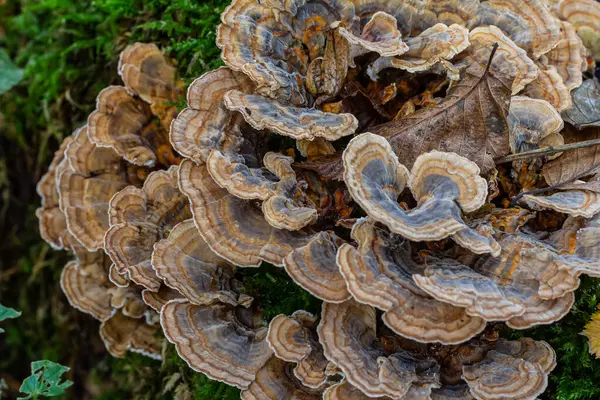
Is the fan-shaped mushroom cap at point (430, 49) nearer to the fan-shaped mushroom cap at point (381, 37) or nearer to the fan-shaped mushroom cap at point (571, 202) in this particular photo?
the fan-shaped mushroom cap at point (381, 37)

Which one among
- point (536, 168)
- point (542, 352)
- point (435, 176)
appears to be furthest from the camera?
point (536, 168)

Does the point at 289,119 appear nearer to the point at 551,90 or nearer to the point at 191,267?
the point at 191,267

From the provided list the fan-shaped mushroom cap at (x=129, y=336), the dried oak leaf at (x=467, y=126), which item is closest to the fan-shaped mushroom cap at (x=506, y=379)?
the dried oak leaf at (x=467, y=126)

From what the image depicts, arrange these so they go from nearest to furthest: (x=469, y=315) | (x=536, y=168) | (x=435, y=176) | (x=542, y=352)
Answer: (x=469, y=315)
(x=435, y=176)
(x=542, y=352)
(x=536, y=168)

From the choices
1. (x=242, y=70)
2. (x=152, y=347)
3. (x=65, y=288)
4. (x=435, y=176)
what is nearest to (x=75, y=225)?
(x=65, y=288)

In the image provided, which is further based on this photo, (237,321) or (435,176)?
(237,321)

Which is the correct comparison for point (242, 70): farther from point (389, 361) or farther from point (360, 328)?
point (389, 361)

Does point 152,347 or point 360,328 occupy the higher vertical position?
point 360,328
